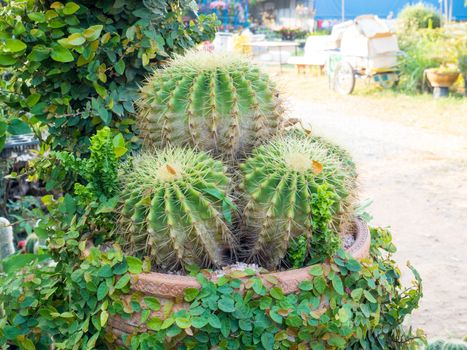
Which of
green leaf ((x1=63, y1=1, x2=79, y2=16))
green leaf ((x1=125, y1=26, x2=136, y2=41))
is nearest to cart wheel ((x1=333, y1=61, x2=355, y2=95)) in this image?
green leaf ((x1=125, y1=26, x2=136, y2=41))

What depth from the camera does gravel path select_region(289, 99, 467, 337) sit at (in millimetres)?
2949

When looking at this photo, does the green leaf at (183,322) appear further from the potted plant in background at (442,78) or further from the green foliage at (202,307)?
the potted plant in background at (442,78)

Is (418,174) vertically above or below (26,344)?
below

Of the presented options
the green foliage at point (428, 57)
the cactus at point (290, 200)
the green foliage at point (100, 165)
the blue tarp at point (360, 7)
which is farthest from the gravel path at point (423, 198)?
the blue tarp at point (360, 7)

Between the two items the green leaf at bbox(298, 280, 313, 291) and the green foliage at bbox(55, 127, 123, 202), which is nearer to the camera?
the green leaf at bbox(298, 280, 313, 291)

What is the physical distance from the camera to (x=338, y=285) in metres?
1.29

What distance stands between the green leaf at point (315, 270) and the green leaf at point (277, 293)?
9cm

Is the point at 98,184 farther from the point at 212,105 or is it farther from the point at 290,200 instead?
the point at 290,200

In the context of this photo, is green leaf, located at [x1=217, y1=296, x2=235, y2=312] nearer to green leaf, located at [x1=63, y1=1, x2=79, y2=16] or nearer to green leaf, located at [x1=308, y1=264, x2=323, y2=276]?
green leaf, located at [x1=308, y1=264, x2=323, y2=276]

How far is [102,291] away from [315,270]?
1.63 feet

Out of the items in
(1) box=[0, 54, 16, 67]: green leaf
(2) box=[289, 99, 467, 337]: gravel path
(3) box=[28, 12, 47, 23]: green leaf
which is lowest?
(2) box=[289, 99, 467, 337]: gravel path

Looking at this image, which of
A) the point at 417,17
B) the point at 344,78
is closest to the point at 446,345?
the point at 344,78

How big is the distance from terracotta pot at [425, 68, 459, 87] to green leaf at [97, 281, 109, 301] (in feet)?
28.0

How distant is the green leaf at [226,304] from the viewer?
47.4 inches
